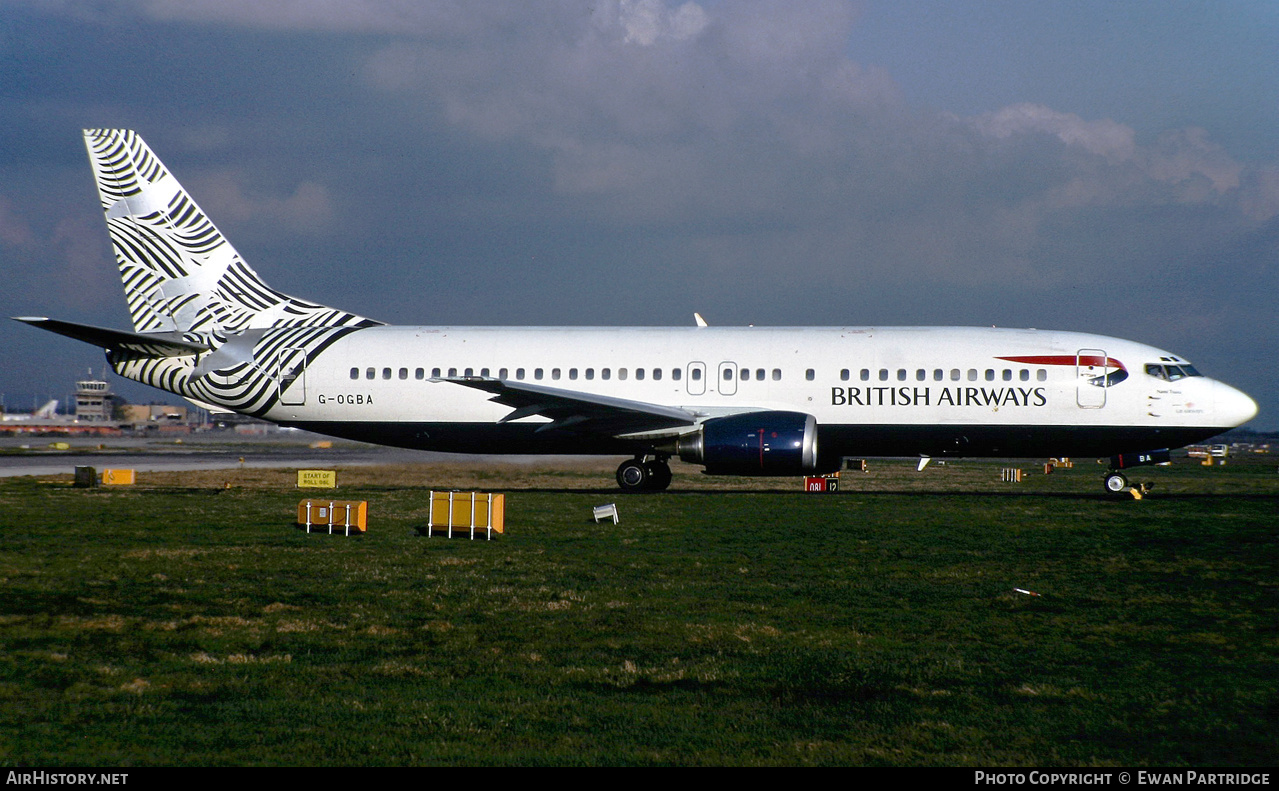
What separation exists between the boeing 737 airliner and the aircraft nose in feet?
0.14

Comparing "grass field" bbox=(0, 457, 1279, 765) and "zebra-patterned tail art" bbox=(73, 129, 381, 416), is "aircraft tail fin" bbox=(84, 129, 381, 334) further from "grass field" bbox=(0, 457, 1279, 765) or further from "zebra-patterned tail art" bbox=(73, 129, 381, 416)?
"grass field" bbox=(0, 457, 1279, 765)

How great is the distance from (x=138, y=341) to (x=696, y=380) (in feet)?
48.4

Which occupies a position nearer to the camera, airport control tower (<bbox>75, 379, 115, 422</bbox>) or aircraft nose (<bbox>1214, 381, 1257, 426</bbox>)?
aircraft nose (<bbox>1214, 381, 1257, 426</bbox>)

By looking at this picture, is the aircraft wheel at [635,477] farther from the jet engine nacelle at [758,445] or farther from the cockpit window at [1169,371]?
the cockpit window at [1169,371]

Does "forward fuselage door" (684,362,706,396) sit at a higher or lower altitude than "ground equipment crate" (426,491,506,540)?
higher

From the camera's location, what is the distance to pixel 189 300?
29.0m

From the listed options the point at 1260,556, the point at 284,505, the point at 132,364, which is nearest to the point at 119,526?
the point at 284,505

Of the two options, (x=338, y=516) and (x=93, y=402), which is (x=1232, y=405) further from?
(x=93, y=402)

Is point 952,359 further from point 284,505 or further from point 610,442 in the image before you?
point 284,505

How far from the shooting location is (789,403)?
26562 mm

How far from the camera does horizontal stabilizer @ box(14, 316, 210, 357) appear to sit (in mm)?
26297

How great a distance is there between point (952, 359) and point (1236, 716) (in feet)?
64.9

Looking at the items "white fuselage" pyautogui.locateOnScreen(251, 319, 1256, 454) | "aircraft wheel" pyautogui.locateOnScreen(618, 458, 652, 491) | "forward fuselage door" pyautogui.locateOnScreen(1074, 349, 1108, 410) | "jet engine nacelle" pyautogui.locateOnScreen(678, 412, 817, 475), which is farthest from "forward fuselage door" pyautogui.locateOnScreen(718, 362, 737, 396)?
"forward fuselage door" pyautogui.locateOnScreen(1074, 349, 1108, 410)

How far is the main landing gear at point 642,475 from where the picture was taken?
89.7 feet
